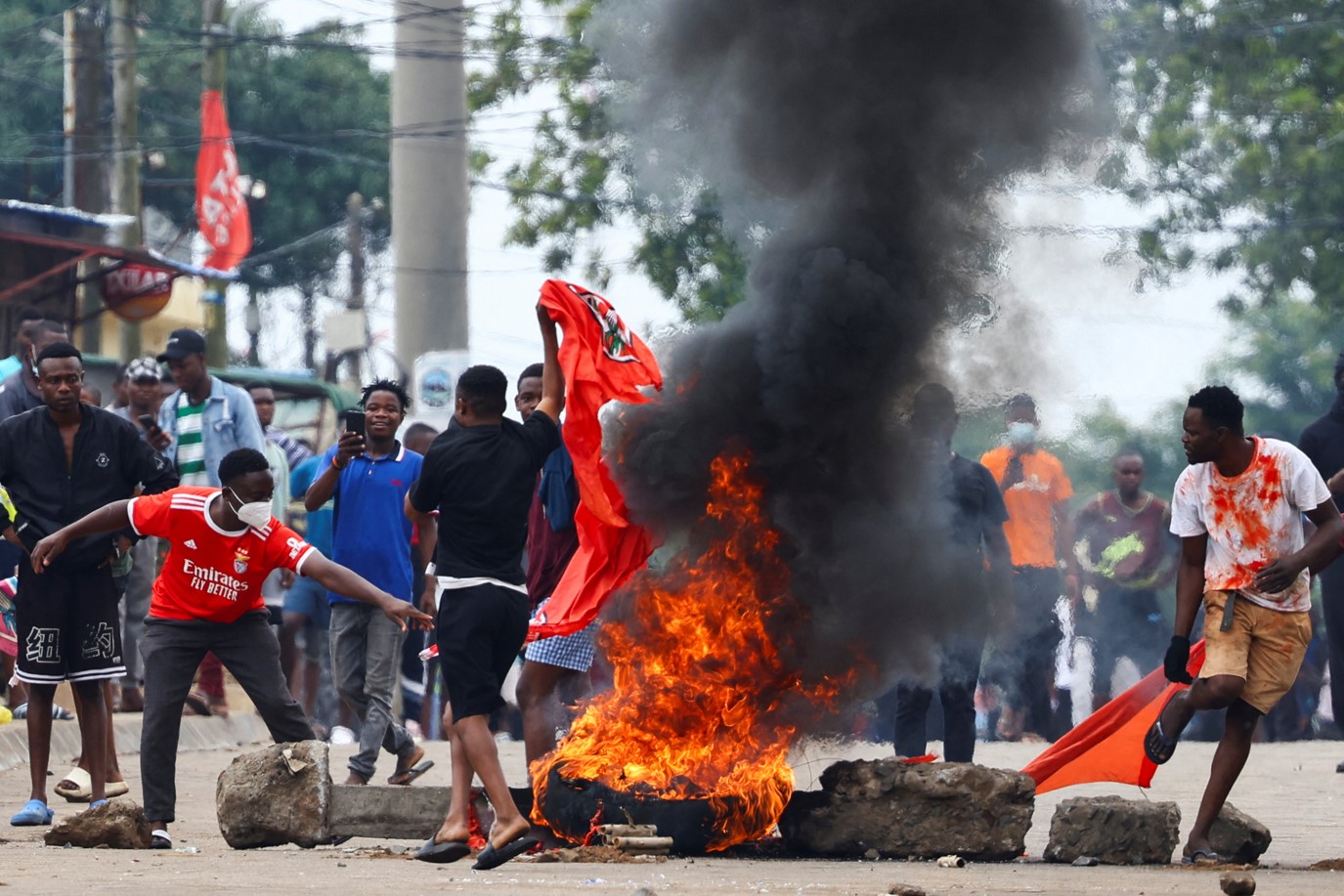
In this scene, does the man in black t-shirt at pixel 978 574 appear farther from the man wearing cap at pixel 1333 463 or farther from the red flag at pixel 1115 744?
the man wearing cap at pixel 1333 463

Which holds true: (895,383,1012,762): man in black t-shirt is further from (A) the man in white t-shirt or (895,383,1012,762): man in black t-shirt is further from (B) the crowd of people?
(A) the man in white t-shirt

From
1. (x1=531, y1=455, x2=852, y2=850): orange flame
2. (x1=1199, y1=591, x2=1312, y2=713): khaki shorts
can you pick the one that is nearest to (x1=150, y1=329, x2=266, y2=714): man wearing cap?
(x1=531, y1=455, x2=852, y2=850): orange flame

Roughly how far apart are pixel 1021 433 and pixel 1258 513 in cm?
400

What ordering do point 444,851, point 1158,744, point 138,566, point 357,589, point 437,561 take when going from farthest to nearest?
1. point 138,566
2. point 1158,744
3. point 357,589
4. point 437,561
5. point 444,851

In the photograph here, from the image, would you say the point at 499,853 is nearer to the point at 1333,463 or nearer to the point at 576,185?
the point at 1333,463

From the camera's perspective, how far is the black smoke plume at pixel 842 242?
26.1 feet

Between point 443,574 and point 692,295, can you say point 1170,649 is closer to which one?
point 443,574

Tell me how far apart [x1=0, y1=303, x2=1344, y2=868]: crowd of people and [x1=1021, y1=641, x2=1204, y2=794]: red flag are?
65 cm

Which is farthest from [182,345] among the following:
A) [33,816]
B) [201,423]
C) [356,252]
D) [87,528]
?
[356,252]

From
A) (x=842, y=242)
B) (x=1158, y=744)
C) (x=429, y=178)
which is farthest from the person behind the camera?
(x=429, y=178)

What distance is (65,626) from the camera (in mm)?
8570

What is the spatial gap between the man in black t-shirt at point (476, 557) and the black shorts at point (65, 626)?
219 cm

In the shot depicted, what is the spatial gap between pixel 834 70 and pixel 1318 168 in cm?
1371

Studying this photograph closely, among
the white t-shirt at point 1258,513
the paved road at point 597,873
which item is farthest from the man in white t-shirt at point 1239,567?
the paved road at point 597,873
